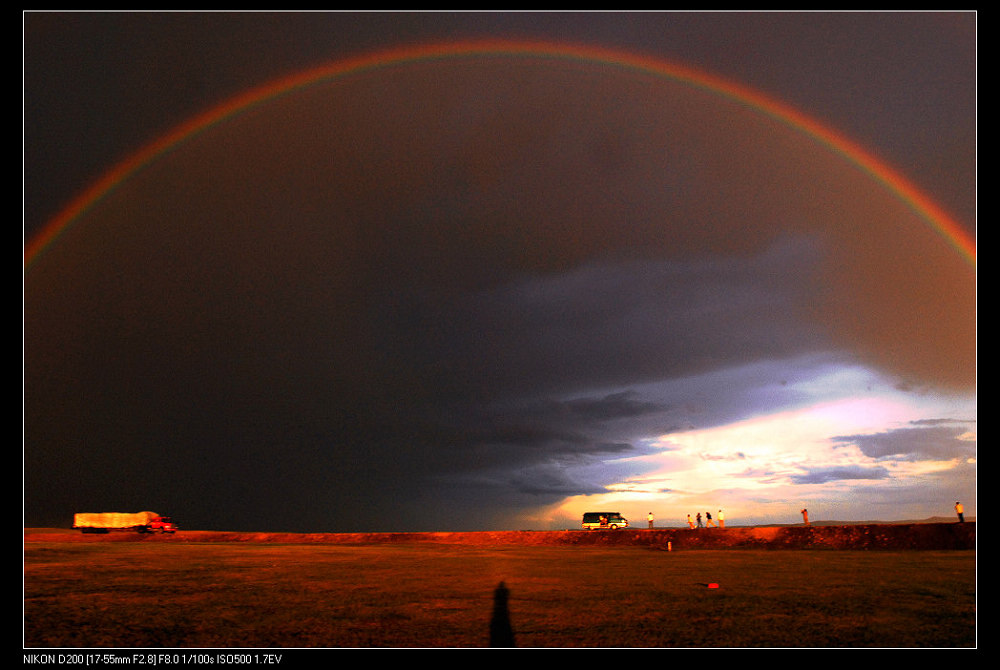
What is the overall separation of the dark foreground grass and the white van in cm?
5047

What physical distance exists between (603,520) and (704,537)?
111ft

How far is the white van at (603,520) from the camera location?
7223 cm

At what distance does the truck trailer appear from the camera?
61594 millimetres

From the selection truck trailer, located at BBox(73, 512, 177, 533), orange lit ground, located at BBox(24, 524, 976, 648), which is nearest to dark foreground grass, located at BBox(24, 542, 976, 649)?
orange lit ground, located at BBox(24, 524, 976, 648)

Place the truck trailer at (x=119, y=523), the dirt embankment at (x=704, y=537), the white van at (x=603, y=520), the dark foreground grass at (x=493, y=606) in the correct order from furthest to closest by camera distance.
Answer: the white van at (x=603, y=520) < the truck trailer at (x=119, y=523) < the dirt embankment at (x=704, y=537) < the dark foreground grass at (x=493, y=606)

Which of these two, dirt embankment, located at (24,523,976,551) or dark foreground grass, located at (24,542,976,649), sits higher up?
dark foreground grass, located at (24,542,976,649)

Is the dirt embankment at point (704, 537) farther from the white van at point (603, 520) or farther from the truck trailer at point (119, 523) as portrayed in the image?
the white van at point (603, 520)

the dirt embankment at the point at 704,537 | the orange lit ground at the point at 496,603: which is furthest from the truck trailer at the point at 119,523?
the orange lit ground at the point at 496,603

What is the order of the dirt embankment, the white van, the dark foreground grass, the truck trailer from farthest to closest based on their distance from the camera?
the white van → the truck trailer → the dirt embankment → the dark foreground grass

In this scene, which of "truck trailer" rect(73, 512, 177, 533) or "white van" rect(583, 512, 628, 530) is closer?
"truck trailer" rect(73, 512, 177, 533)

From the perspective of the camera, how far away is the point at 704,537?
4019 centimetres

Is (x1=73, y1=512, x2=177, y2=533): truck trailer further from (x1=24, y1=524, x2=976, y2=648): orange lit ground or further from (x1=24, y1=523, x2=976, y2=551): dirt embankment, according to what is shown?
(x1=24, y1=524, x2=976, y2=648): orange lit ground

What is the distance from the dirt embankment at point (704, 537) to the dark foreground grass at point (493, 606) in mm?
10500

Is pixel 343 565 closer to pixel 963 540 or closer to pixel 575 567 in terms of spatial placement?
pixel 575 567
